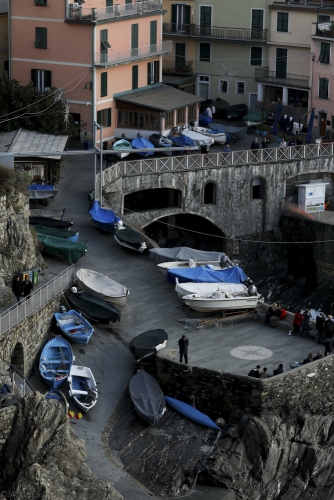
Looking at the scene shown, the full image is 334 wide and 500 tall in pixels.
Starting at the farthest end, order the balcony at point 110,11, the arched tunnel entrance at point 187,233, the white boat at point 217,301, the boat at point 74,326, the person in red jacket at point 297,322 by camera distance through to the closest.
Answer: the arched tunnel entrance at point 187,233 < the balcony at point 110,11 < the white boat at point 217,301 < the person in red jacket at point 297,322 < the boat at point 74,326

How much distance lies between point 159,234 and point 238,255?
4.51m

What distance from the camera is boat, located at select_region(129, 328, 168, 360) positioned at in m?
49.2

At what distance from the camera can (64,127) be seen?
6731cm

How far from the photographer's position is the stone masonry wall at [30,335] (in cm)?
4635

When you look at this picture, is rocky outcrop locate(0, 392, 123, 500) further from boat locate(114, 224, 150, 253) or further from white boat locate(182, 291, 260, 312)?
boat locate(114, 224, 150, 253)

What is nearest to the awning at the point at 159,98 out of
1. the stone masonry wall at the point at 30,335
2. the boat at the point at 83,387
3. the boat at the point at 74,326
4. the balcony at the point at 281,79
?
the balcony at the point at 281,79

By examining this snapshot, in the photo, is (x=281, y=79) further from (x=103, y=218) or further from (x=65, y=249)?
(x=65, y=249)

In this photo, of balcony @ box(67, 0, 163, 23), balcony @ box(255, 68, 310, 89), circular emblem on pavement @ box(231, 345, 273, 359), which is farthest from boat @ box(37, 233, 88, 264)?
balcony @ box(255, 68, 310, 89)

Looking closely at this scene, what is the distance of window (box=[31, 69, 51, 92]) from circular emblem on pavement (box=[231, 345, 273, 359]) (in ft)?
84.3

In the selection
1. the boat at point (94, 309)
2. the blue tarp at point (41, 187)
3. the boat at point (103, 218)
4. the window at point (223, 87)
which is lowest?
the boat at point (94, 309)

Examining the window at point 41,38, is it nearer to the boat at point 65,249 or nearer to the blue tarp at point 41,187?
the blue tarp at point 41,187

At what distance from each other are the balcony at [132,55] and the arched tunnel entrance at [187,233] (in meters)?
8.91

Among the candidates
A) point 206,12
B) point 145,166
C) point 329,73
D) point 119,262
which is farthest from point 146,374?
point 206,12

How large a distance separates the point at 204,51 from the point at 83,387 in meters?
40.5
